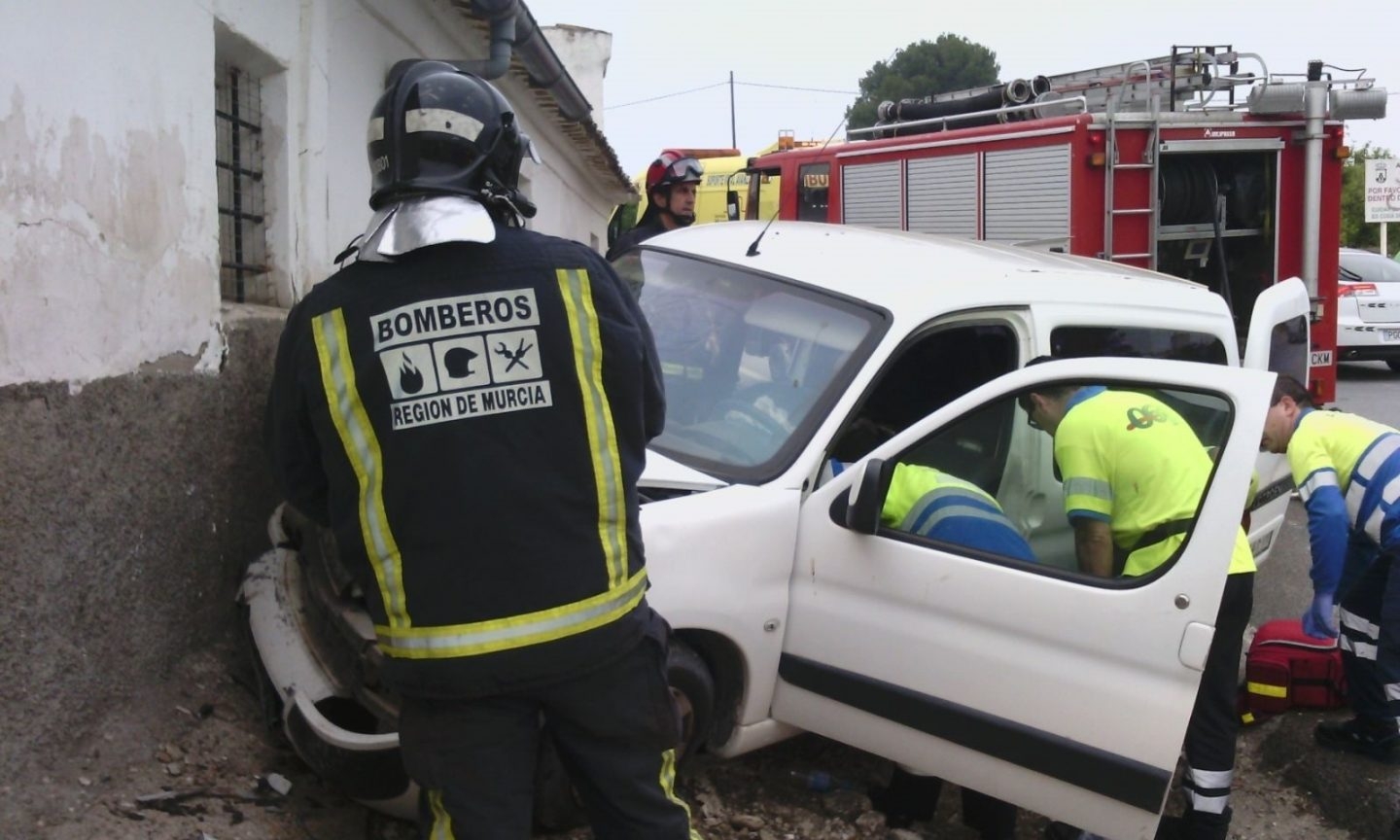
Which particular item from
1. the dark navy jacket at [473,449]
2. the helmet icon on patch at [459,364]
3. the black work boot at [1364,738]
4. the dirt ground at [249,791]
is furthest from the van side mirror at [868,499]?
the black work boot at [1364,738]

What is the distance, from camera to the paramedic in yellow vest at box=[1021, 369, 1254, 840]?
3588 millimetres

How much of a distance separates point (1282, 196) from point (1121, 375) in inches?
266

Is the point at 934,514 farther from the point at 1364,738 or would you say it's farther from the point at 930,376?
the point at 1364,738

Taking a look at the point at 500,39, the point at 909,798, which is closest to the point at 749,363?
the point at 909,798

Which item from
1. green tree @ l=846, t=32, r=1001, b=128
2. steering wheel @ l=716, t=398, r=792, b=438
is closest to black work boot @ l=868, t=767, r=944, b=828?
steering wheel @ l=716, t=398, r=792, b=438

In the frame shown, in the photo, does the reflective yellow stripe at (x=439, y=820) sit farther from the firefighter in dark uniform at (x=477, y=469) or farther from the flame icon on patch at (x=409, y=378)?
the flame icon on patch at (x=409, y=378)

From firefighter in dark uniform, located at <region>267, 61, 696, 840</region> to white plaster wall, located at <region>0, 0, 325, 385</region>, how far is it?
3.64ft

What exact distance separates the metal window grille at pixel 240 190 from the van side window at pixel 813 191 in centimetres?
663

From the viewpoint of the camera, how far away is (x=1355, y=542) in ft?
15.7

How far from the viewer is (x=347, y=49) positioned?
545 centimetres

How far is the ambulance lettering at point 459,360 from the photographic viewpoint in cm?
222

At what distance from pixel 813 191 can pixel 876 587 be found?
25.7ft

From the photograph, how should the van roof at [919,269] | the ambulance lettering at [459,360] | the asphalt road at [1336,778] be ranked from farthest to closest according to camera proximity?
the asphalt road at [1336,778]
the van roof at [919,269]
the ambulance lettering at [459,360]

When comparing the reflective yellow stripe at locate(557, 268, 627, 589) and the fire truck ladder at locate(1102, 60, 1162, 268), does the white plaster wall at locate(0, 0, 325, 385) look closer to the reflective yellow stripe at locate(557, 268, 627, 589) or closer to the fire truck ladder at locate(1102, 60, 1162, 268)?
the reflective yellow stripe at locate(557, 268, 627, 589)
